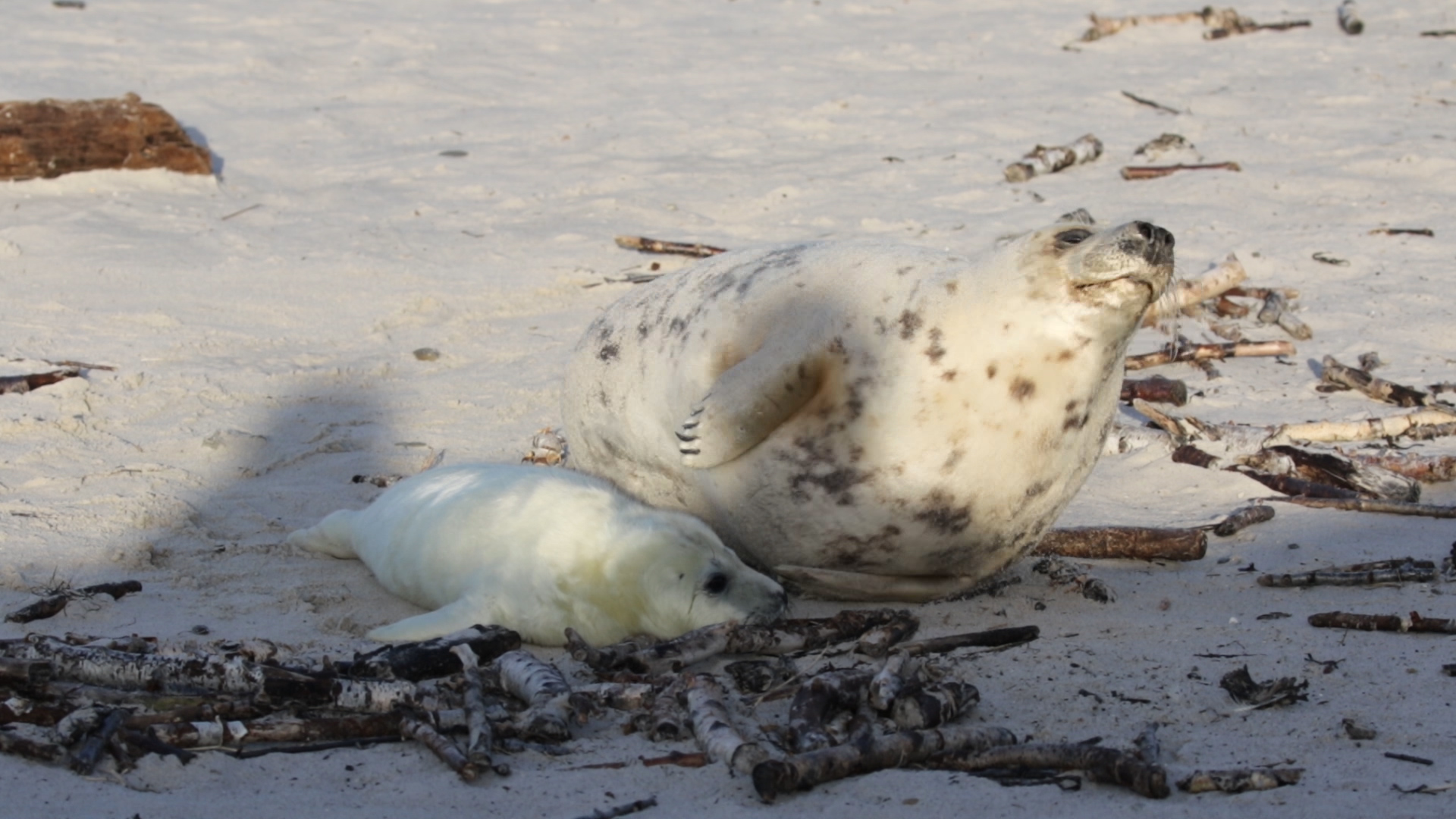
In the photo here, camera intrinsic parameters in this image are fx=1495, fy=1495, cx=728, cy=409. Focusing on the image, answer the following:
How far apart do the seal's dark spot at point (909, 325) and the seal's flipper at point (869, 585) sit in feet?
1.99

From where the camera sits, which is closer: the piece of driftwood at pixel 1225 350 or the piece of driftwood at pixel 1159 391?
the piece of driftwood at pixel 1159 391

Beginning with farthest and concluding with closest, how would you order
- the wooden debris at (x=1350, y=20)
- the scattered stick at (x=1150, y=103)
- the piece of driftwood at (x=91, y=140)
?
1. the wooden debris at (x=1350, y=20)
2. the scattered stick at (x=1150, y=103)
3. the piece of driftwood at (x=91, y=140)

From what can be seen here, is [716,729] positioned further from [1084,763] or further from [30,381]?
[30,381]

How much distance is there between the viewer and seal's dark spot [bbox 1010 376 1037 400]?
11.2ft

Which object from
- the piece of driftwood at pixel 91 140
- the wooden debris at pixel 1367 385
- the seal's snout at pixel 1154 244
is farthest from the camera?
the piece of driftwood at pixel 91 140

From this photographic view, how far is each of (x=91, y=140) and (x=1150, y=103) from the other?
6653 millimetres

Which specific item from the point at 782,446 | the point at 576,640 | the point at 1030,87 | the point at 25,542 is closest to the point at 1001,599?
the point at 782,446

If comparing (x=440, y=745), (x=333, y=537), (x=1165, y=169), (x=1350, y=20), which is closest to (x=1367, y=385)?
(x=1165, y=169)

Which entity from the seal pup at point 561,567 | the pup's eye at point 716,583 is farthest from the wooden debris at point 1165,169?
the pup's eye at point 716,583

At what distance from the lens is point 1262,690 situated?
2.93m

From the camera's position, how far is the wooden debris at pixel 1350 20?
11.2 m

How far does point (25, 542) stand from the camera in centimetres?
411

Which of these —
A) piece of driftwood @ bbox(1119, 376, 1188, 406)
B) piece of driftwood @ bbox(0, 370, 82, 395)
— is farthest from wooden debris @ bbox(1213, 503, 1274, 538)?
piece of driftwood @ bbox(0, 370, 82, 395)

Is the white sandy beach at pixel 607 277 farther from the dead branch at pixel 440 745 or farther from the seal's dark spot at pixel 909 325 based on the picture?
the seal's dark spot at pixel 909 325
